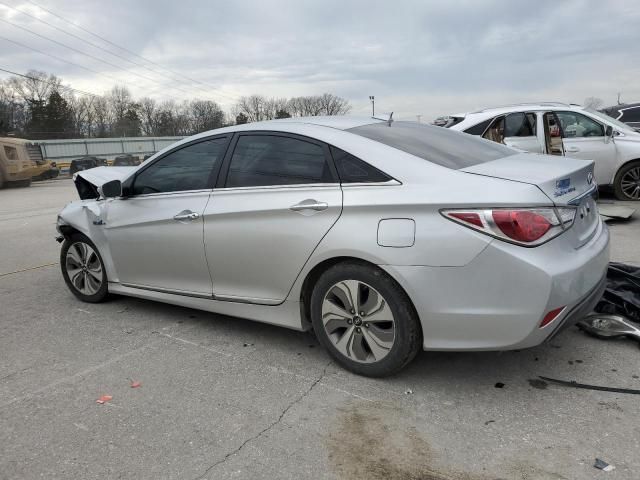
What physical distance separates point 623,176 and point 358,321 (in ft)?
26.0

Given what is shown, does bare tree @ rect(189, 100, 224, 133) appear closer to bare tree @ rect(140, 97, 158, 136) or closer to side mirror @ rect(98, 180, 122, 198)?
bare tree @ rect(140, 97, 158, 136)

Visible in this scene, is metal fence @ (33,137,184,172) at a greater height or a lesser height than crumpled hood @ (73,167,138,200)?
lesser

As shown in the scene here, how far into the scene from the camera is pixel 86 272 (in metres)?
4.93

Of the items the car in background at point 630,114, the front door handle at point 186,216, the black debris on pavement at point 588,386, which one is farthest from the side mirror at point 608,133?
the front door handle at point 186,216

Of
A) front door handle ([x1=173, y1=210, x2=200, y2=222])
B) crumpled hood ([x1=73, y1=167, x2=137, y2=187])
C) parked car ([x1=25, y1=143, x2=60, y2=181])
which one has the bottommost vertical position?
parked car ([x1=25, y1=143, x2=60, y2=181])

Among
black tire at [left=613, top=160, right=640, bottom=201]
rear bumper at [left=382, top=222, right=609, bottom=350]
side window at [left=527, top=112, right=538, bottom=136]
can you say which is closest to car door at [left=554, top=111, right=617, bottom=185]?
black tire at [left=613, top=160, right=640, bottom=201]

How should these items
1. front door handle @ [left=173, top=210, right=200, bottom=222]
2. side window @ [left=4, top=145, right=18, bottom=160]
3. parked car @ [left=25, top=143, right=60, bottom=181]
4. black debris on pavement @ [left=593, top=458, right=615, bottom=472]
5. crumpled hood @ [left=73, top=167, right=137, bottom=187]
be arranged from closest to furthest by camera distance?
black debris on pavement @ [left=593, top=458, right=615, bottom=472] → front door handle @ [left=173, top=210, right=200, bottom=222] → crumpled hood @ [left=73, top=167, right=137, bottom=187] → side window @ [left=4, top=145, right=18, bottom=160] → parked car @ [left=25, top=143, right=60, bottom=181]

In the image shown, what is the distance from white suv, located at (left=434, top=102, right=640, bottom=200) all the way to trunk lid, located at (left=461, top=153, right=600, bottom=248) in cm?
610

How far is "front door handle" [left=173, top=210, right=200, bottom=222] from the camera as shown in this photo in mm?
3850

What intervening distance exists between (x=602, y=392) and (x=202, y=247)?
2679 mm

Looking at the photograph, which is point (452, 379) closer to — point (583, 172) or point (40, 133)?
point (583, 172)

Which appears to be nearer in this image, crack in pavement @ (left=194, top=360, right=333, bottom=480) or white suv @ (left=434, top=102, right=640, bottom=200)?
crack in pavement @ (left=194, top=360, right=333, bottom=480)

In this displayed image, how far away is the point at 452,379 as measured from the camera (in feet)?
10.5

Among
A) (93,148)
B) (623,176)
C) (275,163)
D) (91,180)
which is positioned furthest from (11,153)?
(275,163)
